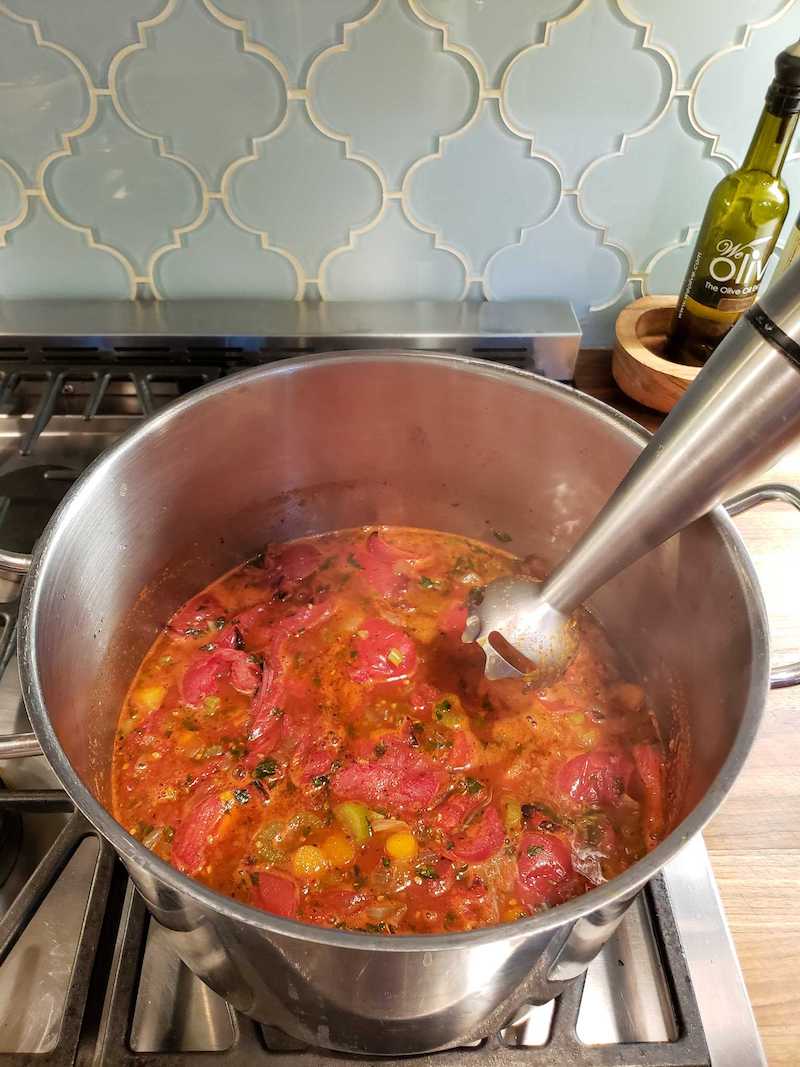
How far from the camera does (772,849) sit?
1.05m

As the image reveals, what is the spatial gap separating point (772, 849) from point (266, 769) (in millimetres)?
705

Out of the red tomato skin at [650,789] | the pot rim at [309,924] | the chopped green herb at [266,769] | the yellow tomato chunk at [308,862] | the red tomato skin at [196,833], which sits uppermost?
the pot rim at [309,924]

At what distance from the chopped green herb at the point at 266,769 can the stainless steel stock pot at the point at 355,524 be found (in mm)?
220

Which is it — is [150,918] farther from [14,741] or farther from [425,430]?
[425,430]

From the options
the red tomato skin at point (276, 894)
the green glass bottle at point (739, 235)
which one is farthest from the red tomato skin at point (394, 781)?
the green glass bottle at point (739, 235)

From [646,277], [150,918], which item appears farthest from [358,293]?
[150,918]

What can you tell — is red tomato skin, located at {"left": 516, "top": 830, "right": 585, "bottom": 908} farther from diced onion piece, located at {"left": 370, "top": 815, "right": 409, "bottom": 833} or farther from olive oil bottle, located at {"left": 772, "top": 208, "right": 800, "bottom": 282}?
olive oil bottle, located at {"left": 772, "top": 208, "right": 800, "bottom": 282}

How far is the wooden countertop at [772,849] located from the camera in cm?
94

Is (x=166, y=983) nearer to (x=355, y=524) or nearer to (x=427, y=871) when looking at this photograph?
(x=427, y=871)

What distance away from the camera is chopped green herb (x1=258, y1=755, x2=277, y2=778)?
1175 mm

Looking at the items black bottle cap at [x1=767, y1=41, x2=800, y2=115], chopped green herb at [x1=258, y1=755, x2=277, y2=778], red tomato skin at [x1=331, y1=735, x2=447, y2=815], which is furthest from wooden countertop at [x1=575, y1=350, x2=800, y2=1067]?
chopped green herb at [x1=258, y1=755, x2=277, y2=778]

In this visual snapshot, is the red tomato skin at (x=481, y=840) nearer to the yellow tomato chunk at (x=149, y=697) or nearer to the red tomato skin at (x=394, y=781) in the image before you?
the red tomato skin at (x=394, y=781)

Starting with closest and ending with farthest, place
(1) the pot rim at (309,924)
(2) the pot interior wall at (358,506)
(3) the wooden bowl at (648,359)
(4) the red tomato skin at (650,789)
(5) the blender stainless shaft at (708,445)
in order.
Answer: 1. (1) the pot rim at (309,924)
2. (5) the blender stainless shaft at (708,445)
3. (2) the pot interior wall at (358,506)
4. (4) the red tomato skin at (650,789)
5. (3) the wooden bowl at (648,359)

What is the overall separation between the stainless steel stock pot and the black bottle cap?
484mm
